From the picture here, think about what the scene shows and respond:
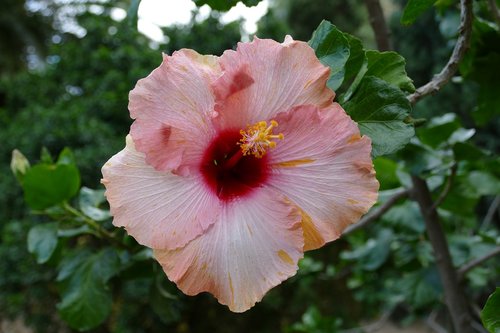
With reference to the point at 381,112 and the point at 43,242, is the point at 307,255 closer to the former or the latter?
the point at 43,242

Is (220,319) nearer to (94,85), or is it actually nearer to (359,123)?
(94,85)

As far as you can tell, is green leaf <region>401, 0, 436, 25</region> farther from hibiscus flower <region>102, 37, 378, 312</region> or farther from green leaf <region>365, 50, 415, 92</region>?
hibiscus flower <region>102, 37, 378, 312</region>

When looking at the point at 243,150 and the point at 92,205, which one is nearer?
the point at 243,150

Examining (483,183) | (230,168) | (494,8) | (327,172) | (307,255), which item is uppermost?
(494,8)

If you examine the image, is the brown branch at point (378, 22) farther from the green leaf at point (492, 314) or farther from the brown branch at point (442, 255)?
the green leaf at point (492, 314)

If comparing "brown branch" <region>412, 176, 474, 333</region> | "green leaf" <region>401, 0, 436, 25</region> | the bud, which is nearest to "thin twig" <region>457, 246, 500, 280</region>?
"brown branch" <region>412, 176, 474, 333</region>

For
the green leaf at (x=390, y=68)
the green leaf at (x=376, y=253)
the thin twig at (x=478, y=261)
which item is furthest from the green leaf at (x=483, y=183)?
the green leaf at (x=390, y=68)

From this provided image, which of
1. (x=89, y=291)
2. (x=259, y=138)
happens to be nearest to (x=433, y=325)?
(x=89, y=291)
